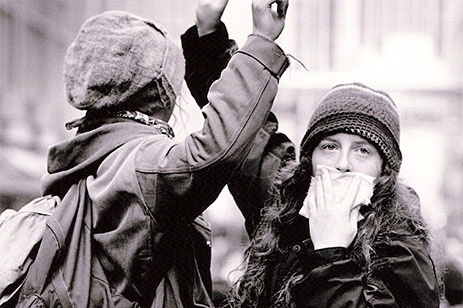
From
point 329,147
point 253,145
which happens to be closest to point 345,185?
point 329,147

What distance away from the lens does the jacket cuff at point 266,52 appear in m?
2.10

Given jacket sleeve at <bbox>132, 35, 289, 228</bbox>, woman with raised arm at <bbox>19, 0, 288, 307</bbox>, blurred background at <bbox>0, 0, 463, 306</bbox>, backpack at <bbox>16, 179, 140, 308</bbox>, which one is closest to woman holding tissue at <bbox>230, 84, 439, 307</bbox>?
woman with raised arm at <bbox>19, 0, 288, 307</bbox>

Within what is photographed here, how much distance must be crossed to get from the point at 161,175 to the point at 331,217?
565 mm

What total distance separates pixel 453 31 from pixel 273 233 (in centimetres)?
1949

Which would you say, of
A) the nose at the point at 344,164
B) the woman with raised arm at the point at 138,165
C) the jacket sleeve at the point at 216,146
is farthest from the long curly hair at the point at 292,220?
the jacket sleeve at the point at 216,146

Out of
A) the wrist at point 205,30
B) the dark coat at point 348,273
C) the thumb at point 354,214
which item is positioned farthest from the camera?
the wrist at point 205,30

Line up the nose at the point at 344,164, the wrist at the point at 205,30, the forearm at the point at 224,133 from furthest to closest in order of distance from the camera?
the wrist at the point at 205,30, the nose at the point at 344,164, the forearm at the point at 224,133

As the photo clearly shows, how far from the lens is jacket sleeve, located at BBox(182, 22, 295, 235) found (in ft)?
8.93

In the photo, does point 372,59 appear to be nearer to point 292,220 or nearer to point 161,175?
point 292,220

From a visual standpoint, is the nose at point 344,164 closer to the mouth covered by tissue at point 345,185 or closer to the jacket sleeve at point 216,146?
the mouth covered by tissue at point 345,185

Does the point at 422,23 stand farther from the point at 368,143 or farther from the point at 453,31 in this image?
the point at 368,143

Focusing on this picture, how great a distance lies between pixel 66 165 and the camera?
2324mm

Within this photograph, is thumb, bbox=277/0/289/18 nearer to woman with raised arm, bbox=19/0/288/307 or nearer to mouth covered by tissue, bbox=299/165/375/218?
woman with raised arm, bbox=19/0/288/307

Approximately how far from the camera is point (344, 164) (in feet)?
8.13
